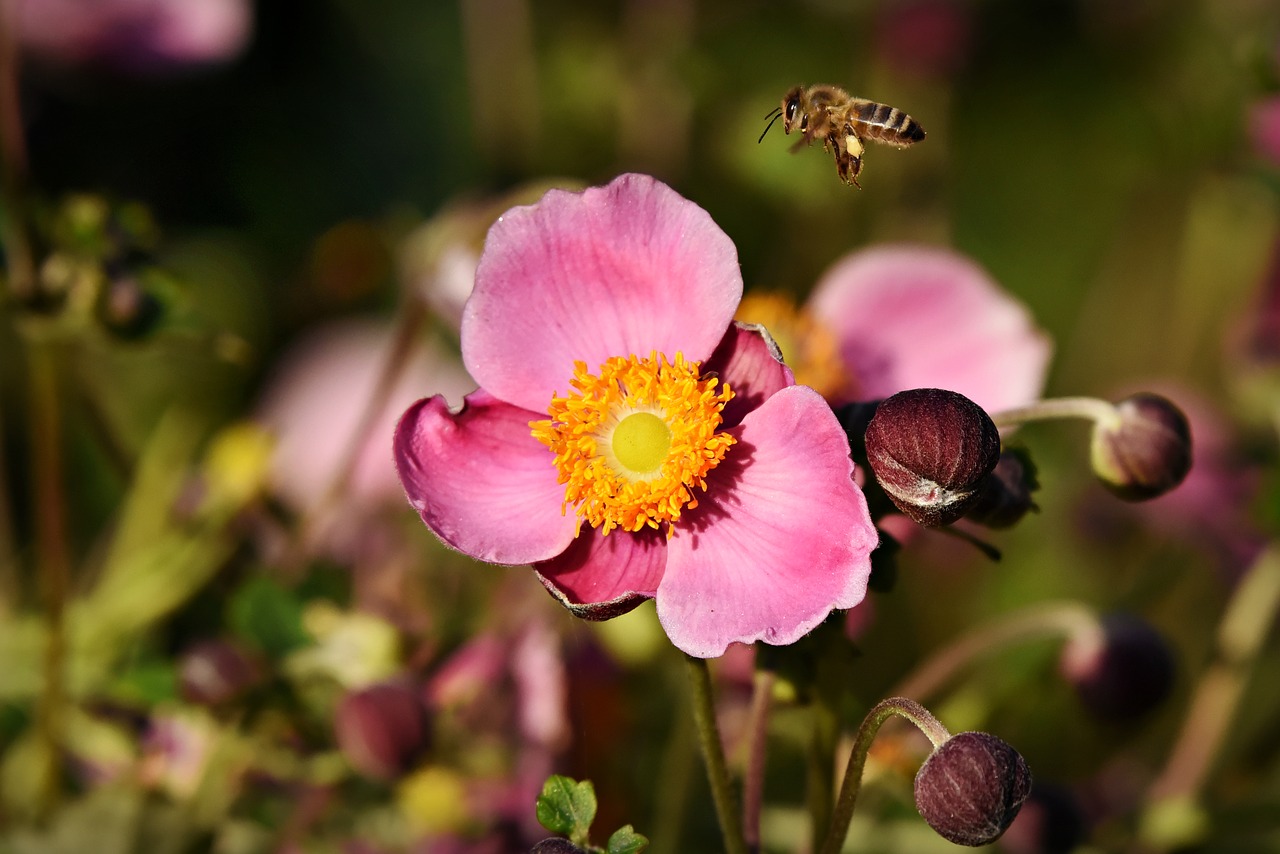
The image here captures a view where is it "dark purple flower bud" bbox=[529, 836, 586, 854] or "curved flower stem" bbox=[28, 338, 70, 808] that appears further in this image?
"curved flower stem" bbox=[28, 338, 70, 808]

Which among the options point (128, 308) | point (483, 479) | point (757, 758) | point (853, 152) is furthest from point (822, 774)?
point (128, 308)

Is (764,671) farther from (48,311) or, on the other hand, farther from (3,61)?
(3,61)

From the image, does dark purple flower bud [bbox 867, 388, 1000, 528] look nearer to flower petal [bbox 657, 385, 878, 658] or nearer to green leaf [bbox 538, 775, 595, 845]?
flower petal [bbox 657, 385, 878, 658]

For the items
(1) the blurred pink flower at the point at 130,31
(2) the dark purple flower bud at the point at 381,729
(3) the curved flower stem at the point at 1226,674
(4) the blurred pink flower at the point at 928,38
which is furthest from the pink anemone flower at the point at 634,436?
(4) the blurred pink flower at the point at 928,38

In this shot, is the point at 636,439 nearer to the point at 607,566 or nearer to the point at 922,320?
the point at 607,566

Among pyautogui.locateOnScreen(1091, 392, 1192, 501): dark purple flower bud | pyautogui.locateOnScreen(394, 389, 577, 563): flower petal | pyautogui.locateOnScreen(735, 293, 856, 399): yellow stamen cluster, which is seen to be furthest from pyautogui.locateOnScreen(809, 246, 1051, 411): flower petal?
pyautogui.locateOnScreen(394, 389, 577, 563): flower petal
